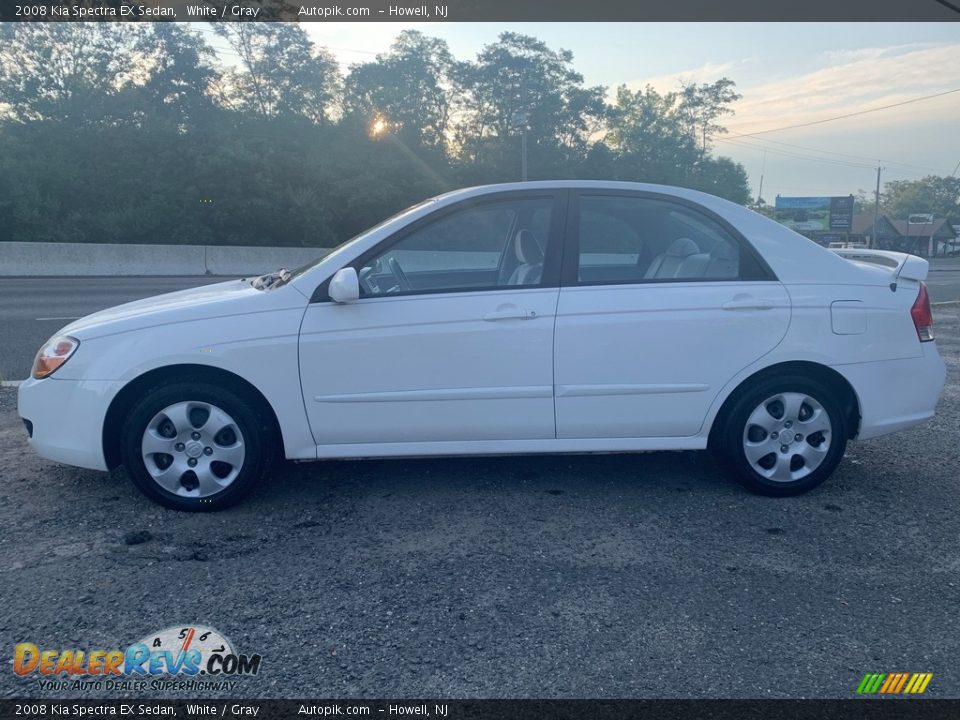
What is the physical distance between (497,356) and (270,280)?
1459 mm

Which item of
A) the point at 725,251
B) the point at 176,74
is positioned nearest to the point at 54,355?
the point at 725,251

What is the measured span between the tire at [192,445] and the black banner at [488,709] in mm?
1460

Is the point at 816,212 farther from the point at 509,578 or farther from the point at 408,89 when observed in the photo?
the point at 509,578

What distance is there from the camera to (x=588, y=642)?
8.74 feet

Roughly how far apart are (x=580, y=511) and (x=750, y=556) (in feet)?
2.82

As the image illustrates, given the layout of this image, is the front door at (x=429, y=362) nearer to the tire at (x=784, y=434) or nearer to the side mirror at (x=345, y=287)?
the side mirror at (x=345, y=287)

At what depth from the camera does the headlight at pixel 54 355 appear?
3.81 meters

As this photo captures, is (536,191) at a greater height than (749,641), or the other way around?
(536,191)

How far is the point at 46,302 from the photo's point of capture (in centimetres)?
1268

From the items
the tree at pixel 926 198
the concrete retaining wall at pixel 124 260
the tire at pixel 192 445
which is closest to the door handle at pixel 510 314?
the tire at pixel 192 445

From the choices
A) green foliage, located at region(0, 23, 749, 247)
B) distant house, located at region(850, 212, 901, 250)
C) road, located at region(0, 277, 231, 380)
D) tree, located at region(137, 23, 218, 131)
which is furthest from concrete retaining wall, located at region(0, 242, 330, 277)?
distant house, located at region(850, 212, 901, 250)

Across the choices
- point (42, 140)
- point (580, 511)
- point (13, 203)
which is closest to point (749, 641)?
point (580, 511)

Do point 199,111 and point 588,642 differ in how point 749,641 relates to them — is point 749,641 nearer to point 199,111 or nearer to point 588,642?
point 588,642

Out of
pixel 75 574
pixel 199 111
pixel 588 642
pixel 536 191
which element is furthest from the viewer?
pixel 199 111
